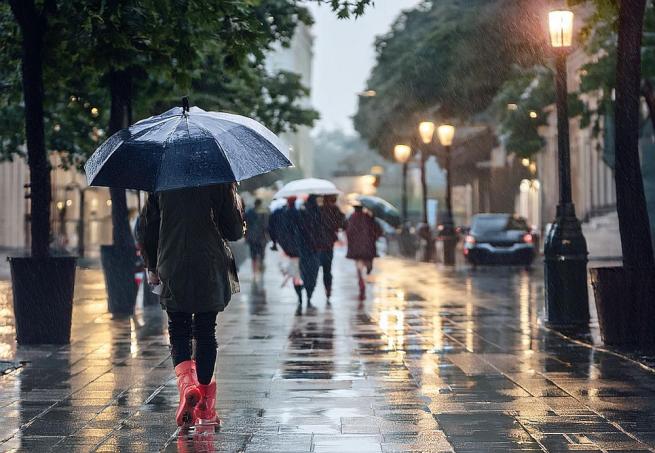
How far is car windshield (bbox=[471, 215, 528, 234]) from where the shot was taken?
33.6 metres

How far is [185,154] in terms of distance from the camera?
777 centimetres

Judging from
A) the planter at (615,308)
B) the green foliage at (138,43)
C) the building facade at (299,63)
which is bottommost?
the planter at (615,308)

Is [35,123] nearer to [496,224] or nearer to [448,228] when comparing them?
[496,224]

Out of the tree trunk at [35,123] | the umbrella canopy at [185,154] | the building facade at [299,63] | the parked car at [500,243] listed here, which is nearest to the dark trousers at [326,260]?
the tree trunk at [35,123]

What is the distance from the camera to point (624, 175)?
40.5ft

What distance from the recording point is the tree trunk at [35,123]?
12711 mm

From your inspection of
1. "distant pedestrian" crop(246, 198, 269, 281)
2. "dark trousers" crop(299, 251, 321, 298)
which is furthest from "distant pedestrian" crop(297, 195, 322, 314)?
"distant pedestrian" crop(246, 198, 269, 281)

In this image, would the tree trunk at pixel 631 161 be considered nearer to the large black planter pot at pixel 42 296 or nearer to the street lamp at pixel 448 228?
the large black planter pot at pixel 42 296

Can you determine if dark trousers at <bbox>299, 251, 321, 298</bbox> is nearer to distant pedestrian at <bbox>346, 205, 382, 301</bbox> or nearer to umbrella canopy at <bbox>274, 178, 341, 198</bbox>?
umbrella canopy at <bbox>274, 178, 341, 198</bbox>

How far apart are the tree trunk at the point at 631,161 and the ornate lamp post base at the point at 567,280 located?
230 cm

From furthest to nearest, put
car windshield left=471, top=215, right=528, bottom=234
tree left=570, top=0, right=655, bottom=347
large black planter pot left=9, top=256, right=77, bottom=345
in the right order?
car windshield left=471, top=215, right=528, bottom=234 → large black planter pot left=9, top=256, right=77, bottom=345 → tree left=570, top=0, right=655, bottom=347

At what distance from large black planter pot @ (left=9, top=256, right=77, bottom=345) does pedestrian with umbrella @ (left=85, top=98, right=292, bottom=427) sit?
4.59m

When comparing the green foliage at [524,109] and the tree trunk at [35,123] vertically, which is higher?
the green foliage at [524,109]

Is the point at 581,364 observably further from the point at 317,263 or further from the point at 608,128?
the point at 608,128
